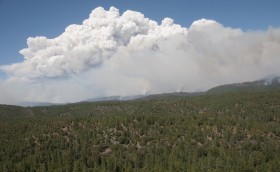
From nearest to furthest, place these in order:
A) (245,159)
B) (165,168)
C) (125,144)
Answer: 1. (165,168)
2. (245,159)
3. (125,144)

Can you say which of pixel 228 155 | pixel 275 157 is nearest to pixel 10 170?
pixel 228 155

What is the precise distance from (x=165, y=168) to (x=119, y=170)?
22946 millimetres

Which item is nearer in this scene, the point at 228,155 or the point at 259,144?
the point at 228,155

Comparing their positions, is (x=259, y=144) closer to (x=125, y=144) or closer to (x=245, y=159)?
(x=245, y=159)

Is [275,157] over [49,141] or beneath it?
beneath

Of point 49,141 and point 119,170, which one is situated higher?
point 49,141

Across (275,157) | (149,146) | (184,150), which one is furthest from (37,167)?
(275,157)

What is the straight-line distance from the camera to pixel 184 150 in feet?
596

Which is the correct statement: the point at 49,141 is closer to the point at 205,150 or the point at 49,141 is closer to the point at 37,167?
the point at 37,167

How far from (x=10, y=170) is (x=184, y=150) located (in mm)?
86544

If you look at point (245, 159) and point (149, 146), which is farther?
point (149, 146)

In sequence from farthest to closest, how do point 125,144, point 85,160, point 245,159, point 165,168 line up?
1. point 125,144
2. point 85,160
3. point 245,159
4. point 165,168

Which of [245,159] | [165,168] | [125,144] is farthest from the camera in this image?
[125,144]

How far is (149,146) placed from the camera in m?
189
